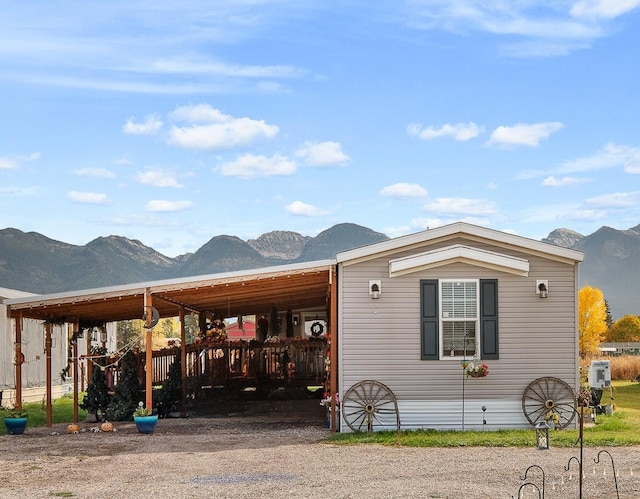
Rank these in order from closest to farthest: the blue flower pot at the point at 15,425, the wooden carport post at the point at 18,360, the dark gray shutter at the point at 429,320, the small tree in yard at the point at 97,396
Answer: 1. the dark gray shutter at the point at 429,320
2. the blue flower pot at the point at 15,425
3. the wooden carport post at the point at 18,360
4. the small tree in yard at the point at 97,396

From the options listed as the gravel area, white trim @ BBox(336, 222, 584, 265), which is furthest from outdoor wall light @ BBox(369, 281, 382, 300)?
the gravel area

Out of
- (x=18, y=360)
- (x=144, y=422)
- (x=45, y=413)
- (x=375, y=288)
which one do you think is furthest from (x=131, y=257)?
(x=375, y=288)

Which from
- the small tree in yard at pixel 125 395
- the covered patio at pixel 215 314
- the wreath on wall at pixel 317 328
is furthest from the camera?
the wreath on wall at pixel 317 328

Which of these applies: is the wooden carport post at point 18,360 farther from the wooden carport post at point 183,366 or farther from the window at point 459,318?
the window at point 459,318

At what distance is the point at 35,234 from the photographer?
126250 millimetres

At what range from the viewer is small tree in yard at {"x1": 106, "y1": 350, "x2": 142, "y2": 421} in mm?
17516

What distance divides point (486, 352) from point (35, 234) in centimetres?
11943

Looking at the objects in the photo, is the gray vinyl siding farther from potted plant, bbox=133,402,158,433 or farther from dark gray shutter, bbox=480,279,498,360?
potted plant, bbox=133,402,158,433

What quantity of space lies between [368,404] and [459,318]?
2.07 metres

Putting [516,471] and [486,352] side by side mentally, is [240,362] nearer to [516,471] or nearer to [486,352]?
[486,352]

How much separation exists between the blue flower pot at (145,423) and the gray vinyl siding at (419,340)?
3344 millimetres

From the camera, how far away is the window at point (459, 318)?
1481 cm

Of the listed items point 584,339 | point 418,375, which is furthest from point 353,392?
point 584,339

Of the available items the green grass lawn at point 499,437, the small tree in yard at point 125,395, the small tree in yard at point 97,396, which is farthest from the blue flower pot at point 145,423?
the small tree in yard at point 97,396
